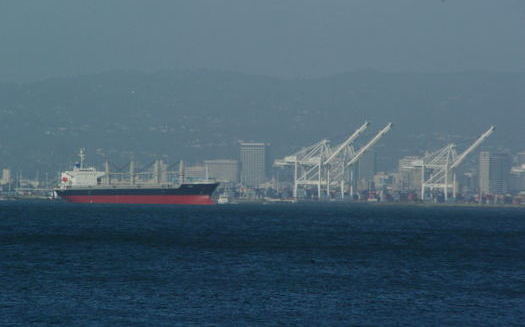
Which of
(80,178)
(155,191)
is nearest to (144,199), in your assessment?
(155,191)

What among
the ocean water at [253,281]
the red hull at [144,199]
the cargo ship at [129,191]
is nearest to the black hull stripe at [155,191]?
the cargo ship at [129,191]

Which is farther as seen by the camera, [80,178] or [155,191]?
[80,178]

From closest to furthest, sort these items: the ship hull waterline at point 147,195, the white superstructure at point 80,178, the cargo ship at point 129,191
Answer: the ship hull waterline at point 147,195 → the cargo ship at point 129,191 → the white superstructure at point 80,178

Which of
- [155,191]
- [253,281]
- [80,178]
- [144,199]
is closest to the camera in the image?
[253,281]

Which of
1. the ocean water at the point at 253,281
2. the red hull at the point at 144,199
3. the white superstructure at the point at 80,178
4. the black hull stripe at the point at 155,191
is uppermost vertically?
the white superstructure at the point at 80,178

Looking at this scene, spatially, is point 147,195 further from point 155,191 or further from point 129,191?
point 129,191

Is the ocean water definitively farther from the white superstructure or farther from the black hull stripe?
the white superstructure

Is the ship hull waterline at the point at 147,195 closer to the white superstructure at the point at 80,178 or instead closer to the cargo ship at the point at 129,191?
the cargo ship at the point at 129,191
